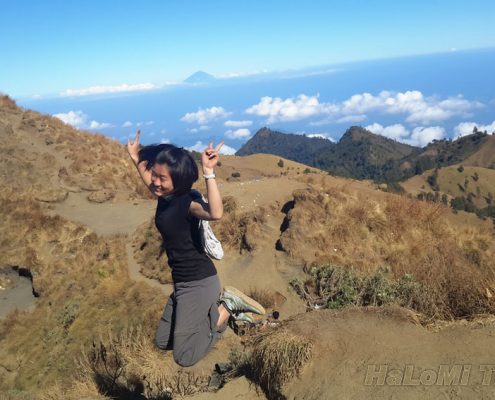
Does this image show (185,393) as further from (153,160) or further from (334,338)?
(153,160)

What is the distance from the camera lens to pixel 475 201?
114250 millimetres

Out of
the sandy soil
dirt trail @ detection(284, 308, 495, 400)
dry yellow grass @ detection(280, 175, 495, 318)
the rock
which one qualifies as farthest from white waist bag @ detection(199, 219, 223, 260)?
the rock

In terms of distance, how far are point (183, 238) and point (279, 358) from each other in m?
2.00

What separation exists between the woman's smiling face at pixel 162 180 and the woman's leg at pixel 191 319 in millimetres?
911

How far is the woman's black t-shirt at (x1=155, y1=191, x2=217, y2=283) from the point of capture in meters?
3.55

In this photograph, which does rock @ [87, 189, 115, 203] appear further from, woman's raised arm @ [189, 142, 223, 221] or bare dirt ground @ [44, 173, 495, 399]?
woman's raised arm @ [189, 142, 223, 221]

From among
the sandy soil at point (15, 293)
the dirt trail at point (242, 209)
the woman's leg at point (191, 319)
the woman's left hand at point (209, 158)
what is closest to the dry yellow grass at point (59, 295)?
the sandy soil at point (15, 293)

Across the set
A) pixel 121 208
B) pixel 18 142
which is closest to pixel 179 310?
pixel 121 208

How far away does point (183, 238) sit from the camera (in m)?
3.60

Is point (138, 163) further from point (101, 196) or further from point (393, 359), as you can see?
point (101, 196)

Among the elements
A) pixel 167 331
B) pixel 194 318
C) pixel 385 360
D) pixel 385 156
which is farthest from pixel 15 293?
pixel 385 156

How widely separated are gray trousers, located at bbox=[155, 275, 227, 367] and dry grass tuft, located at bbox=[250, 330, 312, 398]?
108 cm

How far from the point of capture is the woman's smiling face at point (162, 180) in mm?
3537

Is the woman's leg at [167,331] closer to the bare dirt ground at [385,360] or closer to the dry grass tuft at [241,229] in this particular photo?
the bare dirt ground at [385,360]
